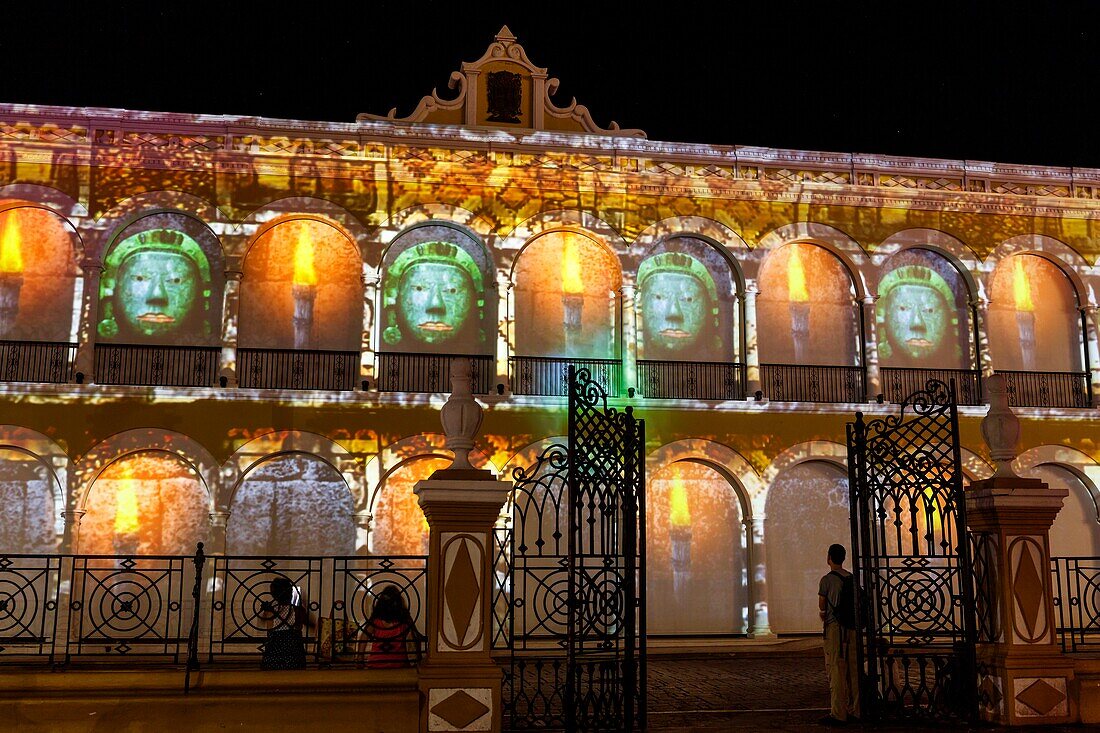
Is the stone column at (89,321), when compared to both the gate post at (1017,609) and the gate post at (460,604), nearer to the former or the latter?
the gate post at (460,604)

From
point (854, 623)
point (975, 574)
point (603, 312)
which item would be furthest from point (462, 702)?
point (603, 312)

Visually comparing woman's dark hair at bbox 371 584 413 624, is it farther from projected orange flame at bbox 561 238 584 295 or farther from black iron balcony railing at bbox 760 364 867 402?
black iron balcony railing at bbox 760 364 867 402

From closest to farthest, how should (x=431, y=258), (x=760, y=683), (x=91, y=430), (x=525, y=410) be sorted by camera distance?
(x=760, y=683)
(x=91, y=430)
(x=525, y=410)
(x=431, y=258)

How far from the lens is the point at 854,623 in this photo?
8.57 m

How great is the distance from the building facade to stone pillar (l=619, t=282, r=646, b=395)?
6 centimetres

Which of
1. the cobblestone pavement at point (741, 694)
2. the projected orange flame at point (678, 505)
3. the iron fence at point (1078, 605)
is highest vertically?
the projected orange flame at point (678, 505)

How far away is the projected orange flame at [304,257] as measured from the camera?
60.3ft

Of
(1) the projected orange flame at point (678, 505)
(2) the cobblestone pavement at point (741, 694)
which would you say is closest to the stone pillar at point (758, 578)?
(1) the projected orange flame at point (678, 505)

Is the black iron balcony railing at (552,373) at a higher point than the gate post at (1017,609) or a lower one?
higher

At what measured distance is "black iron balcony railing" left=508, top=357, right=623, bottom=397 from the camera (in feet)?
59.3

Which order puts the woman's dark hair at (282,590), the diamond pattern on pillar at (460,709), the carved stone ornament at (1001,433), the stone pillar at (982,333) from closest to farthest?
1. the diamond pattern on pillar at (460,709)
2. the woman's dark hair at (282,590)
3. the carved stone ornament at (1001,433)
4. the stone pillar at (982,333)

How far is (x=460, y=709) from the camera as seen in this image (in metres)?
7.32

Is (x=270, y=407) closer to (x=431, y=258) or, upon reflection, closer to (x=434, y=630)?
(x=431, y=258)

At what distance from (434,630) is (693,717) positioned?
2.80m
